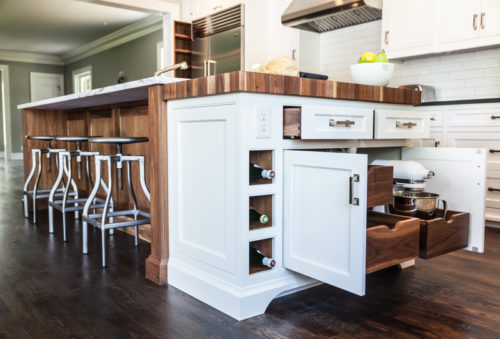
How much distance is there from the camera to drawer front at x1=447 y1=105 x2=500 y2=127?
10.5 feet

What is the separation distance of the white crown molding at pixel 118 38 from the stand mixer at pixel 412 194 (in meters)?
6.31

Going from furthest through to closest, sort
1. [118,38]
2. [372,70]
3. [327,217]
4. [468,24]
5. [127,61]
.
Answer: [118,38] → [127,61] → [468,24] → [372,70] → [327,217]

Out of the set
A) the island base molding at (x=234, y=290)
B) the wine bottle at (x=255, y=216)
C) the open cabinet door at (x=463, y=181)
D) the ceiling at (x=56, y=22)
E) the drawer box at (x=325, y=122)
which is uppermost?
the ceiling at (x=56, y=22)

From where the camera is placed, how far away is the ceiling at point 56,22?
689 cm

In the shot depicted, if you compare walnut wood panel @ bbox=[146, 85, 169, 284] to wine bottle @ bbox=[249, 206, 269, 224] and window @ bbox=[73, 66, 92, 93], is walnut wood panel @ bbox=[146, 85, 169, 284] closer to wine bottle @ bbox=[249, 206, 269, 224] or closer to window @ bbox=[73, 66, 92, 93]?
wine bottle @ bbox=[249, 206, 269, 224]

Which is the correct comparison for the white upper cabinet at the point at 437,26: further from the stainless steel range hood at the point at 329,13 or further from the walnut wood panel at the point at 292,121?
the walnut wood panel at the point at 292,121

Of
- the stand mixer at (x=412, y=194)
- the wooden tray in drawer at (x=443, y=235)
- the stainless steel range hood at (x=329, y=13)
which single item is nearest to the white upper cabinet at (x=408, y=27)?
the stainless steel range hood at (x=329, y=13)

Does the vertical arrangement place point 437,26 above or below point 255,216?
above

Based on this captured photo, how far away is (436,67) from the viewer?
4.00 meters

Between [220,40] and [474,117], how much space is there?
307cm

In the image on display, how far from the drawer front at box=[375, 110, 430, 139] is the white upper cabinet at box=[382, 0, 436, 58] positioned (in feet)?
6.04

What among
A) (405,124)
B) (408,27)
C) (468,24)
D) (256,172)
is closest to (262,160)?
(256,172)

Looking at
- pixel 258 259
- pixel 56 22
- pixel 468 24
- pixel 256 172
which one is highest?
pixel 56 22

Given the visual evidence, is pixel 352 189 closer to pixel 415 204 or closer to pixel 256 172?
pixel 256 172
